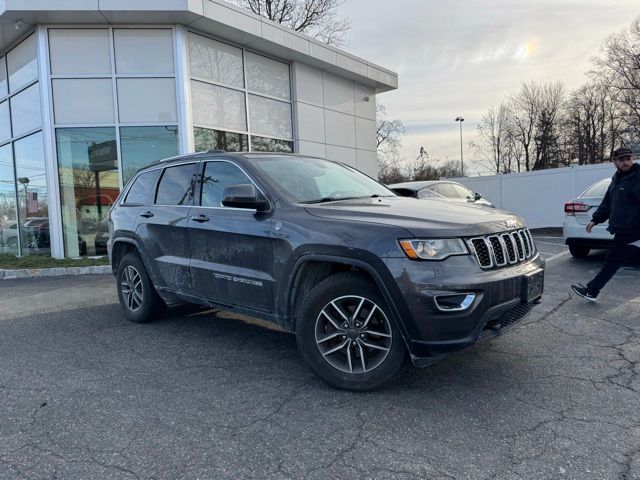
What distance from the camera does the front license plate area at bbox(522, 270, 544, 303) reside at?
3.32 m

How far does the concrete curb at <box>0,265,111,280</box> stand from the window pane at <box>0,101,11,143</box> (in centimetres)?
496

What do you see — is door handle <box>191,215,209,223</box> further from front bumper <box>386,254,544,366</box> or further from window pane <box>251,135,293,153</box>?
window pane <box>251,135,293,153</box>

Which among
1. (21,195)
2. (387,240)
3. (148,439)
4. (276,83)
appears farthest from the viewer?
(276,83)

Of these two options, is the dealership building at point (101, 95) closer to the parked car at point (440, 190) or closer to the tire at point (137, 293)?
the parked car at point (440, 190)

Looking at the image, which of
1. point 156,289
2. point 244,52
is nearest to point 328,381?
point 156,289

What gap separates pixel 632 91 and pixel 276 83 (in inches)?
1264

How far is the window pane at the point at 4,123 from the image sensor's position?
12961 mm

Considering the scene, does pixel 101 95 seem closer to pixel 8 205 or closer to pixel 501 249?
pixel 8 205

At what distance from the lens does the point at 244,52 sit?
13195 mm

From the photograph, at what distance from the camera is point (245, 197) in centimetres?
366

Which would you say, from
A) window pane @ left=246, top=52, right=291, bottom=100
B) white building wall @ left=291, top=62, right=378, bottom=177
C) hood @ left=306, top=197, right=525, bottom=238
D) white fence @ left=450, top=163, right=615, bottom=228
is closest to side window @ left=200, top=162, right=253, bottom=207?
hood @ left=306, top=197, right=525, bottom=238

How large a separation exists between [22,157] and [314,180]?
1144 centimetres

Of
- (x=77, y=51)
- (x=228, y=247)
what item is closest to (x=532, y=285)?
(x=228, y=247)

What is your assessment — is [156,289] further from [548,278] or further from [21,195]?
[21,195]
